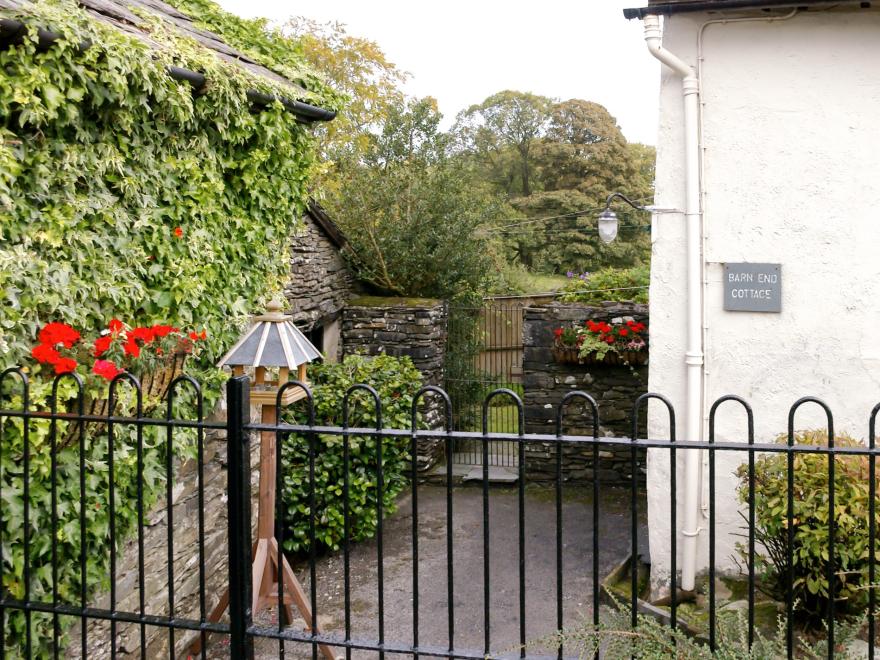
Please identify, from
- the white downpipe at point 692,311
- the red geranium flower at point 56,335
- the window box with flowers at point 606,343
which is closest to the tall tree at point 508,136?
the window box with flowers at point 606,343

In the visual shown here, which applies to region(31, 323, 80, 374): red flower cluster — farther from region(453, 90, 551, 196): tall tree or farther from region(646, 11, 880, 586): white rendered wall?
region(453, 90, 551, 196): tall tree

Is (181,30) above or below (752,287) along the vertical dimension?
above

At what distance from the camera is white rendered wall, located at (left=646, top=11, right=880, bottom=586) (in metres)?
4.98

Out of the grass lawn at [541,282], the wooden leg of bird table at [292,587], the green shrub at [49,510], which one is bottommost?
the wooden leg of bird table at [292,587]

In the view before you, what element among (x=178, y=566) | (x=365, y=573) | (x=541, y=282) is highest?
(x=541, y=282)

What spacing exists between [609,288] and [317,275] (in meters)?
3.46

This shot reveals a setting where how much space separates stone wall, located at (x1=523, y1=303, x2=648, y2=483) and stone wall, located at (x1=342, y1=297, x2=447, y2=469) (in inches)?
46.8

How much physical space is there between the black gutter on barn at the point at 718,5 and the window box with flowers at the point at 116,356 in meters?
3.44

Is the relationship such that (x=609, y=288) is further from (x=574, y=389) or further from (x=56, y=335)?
(x=56, y=335)

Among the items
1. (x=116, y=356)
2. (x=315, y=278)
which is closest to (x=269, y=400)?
(x=116, y=356)

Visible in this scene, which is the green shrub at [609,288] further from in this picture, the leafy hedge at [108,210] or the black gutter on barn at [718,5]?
the leafy hedge at [108,210]

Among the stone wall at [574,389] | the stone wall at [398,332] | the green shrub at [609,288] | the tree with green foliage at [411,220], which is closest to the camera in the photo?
the stone wall at [574,389]

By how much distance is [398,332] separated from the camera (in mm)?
9914

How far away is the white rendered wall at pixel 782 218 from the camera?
4.98 meters
